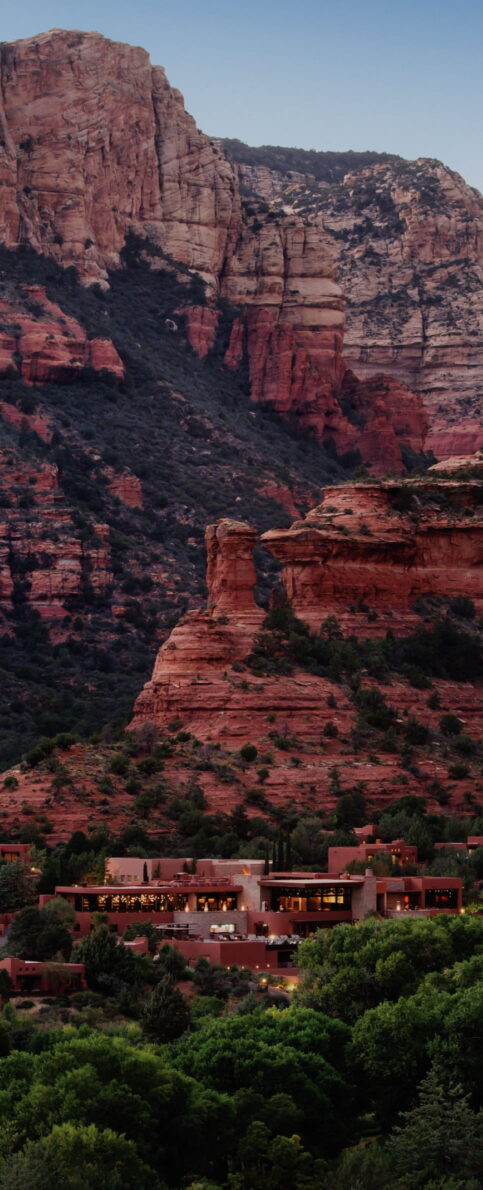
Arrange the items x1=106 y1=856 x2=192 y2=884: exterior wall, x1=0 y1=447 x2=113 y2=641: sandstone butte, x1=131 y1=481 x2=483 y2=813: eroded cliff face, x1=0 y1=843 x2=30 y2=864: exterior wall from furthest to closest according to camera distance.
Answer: x1=0 y1=447 x2=113 y2=641: sandstone butte, x1=131 y1=481 x2=483 y2=813: eroded cliff face, x1=0 y1=843 x2=30 y2=864: exterior wall, x1=106 y1=856 x2=192 y2=884: exterior wall

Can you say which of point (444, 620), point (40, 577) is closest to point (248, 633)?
point (444, 620)

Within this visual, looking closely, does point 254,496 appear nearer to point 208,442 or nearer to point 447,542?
point 208,442

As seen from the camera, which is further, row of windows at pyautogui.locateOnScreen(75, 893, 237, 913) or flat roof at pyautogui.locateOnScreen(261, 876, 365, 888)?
flat roof at pyautogui.locateOnScreen(261, 876, 365, 888)

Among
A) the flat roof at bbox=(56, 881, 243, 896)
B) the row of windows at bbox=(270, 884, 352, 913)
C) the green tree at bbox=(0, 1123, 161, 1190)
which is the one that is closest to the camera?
the green tree at bbox=(0, 1123, 161, 1190)

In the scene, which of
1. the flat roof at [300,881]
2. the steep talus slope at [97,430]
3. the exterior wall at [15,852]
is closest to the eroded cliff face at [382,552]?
the steep talus slope at [97,430]

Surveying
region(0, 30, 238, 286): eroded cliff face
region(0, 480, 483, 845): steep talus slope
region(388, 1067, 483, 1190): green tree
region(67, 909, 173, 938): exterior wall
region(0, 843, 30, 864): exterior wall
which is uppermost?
region(0, 30, 238, 286): eroded cliff face

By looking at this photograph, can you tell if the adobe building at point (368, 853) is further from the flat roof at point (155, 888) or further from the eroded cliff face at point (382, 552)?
the eroded cliff face at point (382, 552)

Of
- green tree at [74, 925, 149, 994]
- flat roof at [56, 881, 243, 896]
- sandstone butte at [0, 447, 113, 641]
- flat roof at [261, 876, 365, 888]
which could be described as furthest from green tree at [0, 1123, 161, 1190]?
sandstone butte at [0, 447, 113, 641]

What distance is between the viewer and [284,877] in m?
102

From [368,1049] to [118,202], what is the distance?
4835 inches

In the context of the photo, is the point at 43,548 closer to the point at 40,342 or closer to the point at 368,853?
the point at 40,342

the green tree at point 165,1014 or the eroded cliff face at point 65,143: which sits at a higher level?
the eroded cliff face at point 65,143

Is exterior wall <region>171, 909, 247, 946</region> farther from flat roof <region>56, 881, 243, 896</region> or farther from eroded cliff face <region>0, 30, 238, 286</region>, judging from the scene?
eroded cliff face <region>0, 30, 238, 286</region>

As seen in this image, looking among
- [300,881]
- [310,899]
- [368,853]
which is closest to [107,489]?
[368,853]
